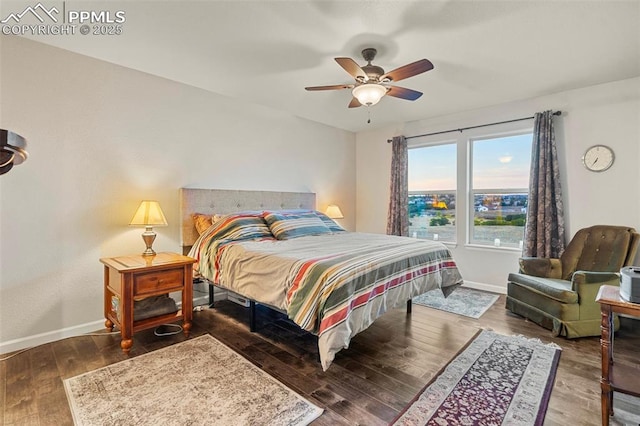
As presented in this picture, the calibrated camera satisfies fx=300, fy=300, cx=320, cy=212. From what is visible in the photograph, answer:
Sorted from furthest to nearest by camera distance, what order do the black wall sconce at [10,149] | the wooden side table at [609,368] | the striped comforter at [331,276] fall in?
the striped comforter at [331,276] < the wooden side table at [609,368] < the black wall sconce at [10,149]

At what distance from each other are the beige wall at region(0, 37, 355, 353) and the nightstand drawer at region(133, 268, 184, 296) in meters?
0.76

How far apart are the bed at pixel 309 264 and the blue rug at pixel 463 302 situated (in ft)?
1.27

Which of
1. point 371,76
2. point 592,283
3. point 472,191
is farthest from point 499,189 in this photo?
point 371,76

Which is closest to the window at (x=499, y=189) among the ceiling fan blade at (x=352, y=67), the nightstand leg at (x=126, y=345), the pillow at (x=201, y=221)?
the ceiling fan blade at (x=352, y=67)

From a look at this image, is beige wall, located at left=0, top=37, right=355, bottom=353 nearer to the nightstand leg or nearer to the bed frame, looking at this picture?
the bed frame

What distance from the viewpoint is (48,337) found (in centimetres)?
260

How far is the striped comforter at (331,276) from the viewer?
200 cm

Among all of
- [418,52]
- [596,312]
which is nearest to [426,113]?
[418,52]

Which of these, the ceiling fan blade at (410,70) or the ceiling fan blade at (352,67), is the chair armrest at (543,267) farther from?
the ceiling fan blade at (352,67)

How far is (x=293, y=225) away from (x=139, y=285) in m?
1.61

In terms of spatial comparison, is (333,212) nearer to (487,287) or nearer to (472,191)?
(472,191)

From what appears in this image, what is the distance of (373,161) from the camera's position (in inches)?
218

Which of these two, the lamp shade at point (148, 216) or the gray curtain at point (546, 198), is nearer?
the lamp shade at point (148, 216)

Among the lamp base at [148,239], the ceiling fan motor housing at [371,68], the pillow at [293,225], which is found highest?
the ceiling fan motor housing at [371,68]
